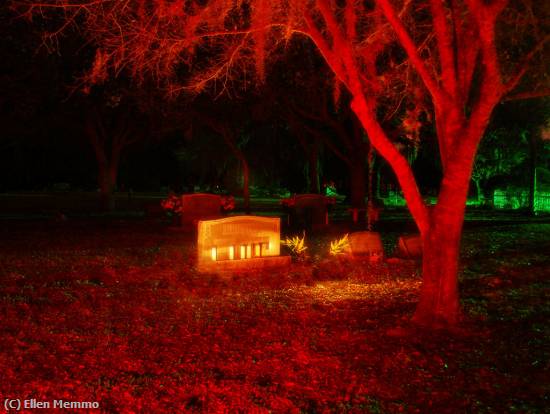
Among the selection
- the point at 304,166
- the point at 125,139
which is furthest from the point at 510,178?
the point at 125,139

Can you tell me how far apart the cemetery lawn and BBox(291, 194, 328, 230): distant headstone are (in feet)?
29.2

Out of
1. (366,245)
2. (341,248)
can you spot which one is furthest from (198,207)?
(366,245)

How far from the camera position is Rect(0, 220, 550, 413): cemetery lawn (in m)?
5.54

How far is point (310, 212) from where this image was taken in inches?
883

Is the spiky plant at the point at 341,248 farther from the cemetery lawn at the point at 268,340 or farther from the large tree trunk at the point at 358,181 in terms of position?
the large tree trunk at the point at 358,181

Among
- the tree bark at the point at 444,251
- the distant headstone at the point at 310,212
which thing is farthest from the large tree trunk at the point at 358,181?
the tree bark at the point at 444,251

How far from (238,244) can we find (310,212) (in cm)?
957

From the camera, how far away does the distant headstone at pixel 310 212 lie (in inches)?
874

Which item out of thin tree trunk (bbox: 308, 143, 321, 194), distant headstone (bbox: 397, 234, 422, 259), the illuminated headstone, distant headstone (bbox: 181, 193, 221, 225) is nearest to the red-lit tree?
the illuminated headstone

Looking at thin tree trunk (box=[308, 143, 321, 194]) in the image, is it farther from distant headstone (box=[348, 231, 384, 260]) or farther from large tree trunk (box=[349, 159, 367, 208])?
distant headstone (box=[348, 231, 384, 260])

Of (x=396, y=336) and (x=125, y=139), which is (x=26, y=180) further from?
(x=396, y=336)

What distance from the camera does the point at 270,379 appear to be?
5984mm

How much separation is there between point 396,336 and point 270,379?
2.23 metres

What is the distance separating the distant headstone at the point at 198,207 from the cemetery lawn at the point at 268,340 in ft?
24.8
